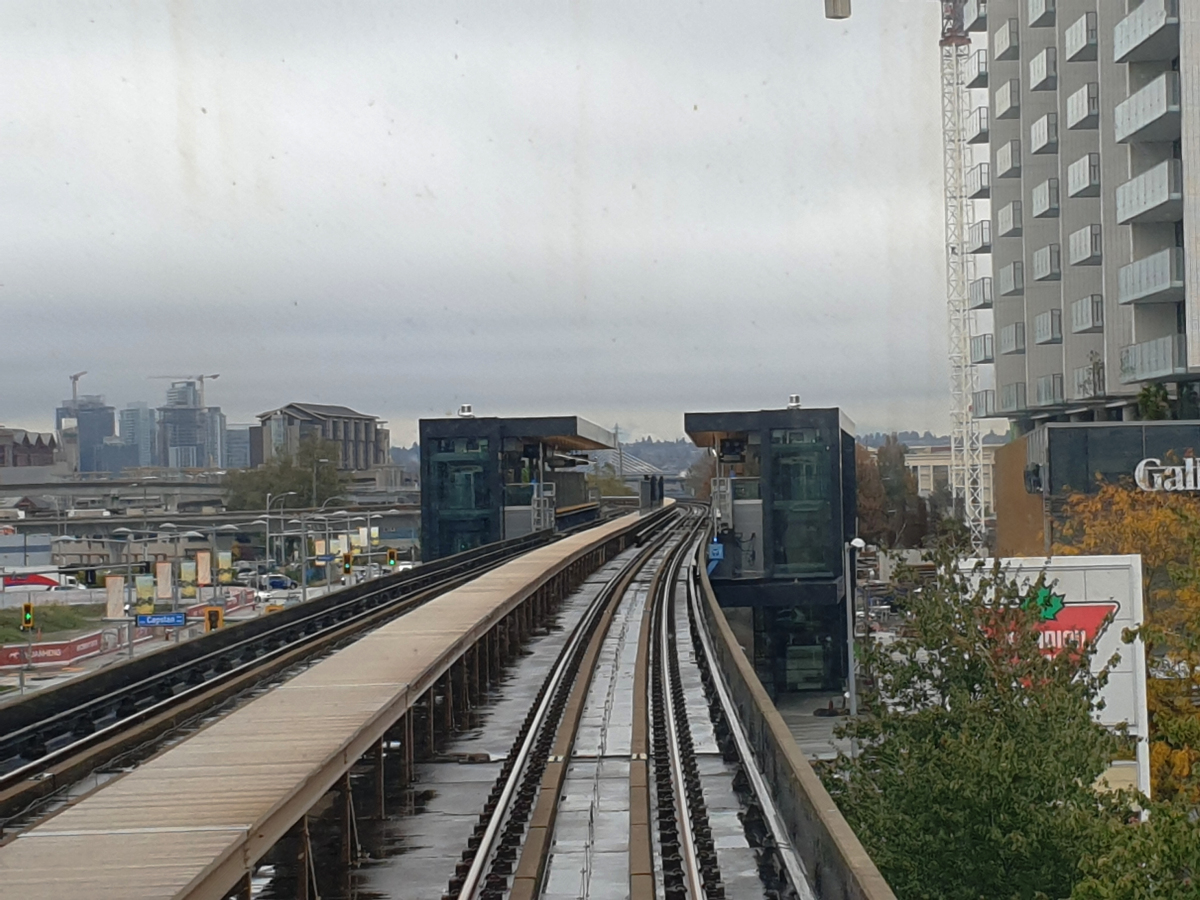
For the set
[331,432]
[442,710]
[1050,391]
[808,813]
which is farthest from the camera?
[331,432]

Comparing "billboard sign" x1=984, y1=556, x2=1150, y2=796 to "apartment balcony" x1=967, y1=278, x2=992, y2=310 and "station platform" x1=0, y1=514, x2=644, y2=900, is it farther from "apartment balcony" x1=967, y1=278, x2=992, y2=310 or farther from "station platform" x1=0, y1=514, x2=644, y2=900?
"apartment balcony" x1=967, y1=278, x2=992, y2=310

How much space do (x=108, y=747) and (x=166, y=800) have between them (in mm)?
3155

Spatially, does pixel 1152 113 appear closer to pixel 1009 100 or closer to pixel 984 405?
pixel 1009 100

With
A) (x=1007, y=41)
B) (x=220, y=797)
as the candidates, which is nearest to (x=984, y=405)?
(x=1007, y=41)

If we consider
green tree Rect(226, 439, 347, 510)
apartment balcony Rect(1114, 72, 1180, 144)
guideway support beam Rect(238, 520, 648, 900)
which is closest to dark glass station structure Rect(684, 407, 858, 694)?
guideway support beam Rect(238, 520, 648, 900)

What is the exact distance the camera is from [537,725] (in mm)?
13453

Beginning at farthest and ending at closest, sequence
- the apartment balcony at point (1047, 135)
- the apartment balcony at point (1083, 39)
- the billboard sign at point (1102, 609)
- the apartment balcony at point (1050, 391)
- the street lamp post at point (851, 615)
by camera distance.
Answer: the apartment balcony at point (1050, 391) < the apartment balcony at point (1047, 135) < the apartment balcony at point (1083, 39) < the street lamp post at point (851, 615) < the billboard sign at point (1102, 609)

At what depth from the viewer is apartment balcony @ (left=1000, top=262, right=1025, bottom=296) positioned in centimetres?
4925

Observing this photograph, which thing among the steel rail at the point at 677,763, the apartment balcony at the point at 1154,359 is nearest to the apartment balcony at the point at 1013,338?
the apartment balcony at the point at 1154,359

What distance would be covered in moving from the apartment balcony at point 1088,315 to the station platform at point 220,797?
111 ft

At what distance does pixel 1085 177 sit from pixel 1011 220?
27.5ft

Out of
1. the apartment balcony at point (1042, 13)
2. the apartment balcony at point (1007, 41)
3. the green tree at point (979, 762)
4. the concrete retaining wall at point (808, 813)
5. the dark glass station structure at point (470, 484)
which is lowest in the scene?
the green tree at point (979, 762)

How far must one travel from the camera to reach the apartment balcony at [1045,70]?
44.6 metres

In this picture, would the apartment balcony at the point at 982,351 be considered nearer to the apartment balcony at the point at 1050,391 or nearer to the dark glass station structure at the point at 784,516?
the apartment balcony at the point at 1050,391
